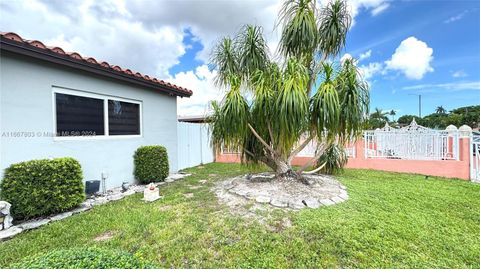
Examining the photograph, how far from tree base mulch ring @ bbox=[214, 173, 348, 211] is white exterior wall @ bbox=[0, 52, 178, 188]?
3.18 meters

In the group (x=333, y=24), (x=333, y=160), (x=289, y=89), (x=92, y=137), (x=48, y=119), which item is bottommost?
(x=333, y=160)

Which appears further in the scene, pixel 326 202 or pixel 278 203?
pixel 326 202

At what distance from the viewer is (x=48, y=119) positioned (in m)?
4.99

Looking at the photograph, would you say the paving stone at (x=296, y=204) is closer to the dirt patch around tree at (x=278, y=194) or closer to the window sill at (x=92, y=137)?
the dirt patch around tree at (x=278, y=194)

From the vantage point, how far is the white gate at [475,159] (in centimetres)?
779

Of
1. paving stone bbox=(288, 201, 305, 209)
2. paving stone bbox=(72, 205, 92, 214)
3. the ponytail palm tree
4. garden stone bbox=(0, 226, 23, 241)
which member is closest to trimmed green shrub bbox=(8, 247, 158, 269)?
garden stone bbox=(0, 226, 23, 241)

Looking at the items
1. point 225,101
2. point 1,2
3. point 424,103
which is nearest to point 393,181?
point 225,101

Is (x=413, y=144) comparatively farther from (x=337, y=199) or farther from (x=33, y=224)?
(x=33, y=224)

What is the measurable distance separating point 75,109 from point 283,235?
5751 millimetres

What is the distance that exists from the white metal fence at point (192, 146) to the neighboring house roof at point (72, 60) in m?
2.80

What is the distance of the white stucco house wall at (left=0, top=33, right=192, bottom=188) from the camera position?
4.37 meters

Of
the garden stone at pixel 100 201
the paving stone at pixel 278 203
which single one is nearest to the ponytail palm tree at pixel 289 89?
the paving stone at pixel 278 203

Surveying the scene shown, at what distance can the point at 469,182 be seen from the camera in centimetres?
747

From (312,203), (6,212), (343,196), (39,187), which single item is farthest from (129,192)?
(343,196)
